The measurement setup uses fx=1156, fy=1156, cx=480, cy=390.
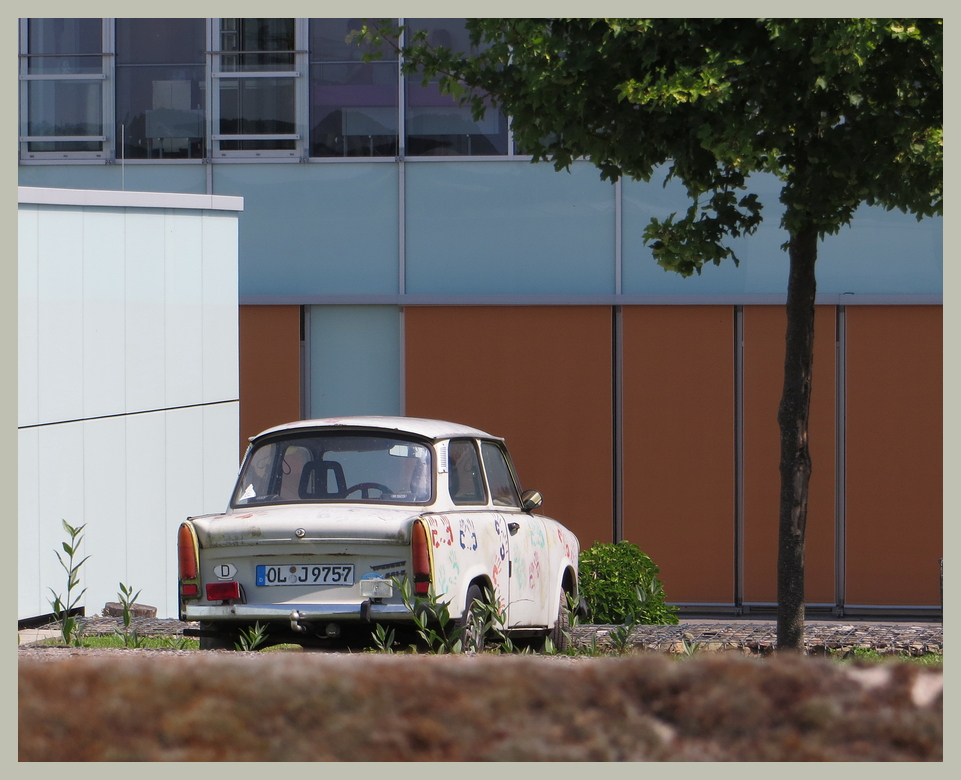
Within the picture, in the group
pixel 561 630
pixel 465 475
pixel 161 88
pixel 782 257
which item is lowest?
pixel 561 630

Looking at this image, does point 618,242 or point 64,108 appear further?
point 64,108

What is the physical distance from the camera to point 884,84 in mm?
6297

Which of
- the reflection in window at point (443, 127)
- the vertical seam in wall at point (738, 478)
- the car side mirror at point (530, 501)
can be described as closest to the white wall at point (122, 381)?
the reflection in window at point (443, 127)

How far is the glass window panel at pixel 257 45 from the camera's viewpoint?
550 inches

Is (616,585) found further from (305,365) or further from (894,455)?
(305,365)

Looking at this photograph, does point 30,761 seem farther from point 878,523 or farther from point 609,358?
point 878,523

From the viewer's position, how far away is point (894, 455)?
42.9 ft

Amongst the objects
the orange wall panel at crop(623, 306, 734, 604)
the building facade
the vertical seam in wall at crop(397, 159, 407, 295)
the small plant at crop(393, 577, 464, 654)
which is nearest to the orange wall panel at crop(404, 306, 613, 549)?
the building facade

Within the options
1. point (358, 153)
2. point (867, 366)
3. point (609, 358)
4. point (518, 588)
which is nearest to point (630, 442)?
point (609, 358)

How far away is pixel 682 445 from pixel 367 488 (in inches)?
267

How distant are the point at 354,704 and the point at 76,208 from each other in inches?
299

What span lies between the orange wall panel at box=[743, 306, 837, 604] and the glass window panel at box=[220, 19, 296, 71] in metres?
6.37

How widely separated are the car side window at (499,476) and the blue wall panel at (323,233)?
5928 mm

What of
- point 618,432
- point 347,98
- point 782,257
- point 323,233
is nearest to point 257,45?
point 347,98
